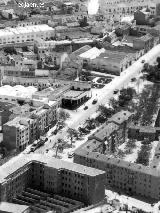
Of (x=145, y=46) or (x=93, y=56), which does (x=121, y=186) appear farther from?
(x=145, y=46)

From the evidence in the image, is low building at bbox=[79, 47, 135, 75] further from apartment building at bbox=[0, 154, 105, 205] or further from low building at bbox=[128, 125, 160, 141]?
apartment building at bbox=[0, 154, 105, 205]

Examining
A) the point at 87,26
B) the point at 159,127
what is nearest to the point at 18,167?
the point at 159,127

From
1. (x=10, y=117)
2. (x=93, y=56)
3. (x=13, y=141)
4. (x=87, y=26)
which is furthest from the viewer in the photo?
(x=87, y=26)

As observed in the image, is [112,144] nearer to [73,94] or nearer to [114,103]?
[114,103]

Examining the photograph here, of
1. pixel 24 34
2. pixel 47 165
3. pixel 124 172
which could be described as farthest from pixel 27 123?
pixel 24 34

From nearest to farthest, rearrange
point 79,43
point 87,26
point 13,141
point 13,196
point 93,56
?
point 13,196 → point 13,141 → point 93,56 → point 79,43 → point 87,26

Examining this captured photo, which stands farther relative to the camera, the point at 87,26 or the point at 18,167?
the point at 87,26

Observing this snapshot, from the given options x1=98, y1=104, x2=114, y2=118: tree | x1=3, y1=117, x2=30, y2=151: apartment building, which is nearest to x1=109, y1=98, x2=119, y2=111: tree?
x1=98, y1=104, x2=114, y2=118: tree
